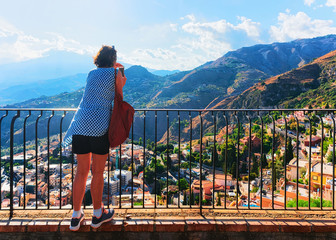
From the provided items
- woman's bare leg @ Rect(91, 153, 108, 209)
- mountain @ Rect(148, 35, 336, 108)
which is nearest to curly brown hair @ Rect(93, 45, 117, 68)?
woman's bare leg @ Rect(91, 153, 108, 209)

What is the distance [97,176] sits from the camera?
2.01 m

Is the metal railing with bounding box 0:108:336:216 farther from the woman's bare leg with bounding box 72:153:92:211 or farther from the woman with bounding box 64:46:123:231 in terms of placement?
the woman's bare leg with bounding box 72:153:92:211

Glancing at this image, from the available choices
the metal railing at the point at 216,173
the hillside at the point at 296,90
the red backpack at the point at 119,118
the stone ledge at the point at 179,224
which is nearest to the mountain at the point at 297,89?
the hillside at the point at 296,90

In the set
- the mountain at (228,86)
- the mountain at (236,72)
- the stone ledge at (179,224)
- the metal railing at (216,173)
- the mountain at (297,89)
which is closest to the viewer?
the stone ledge at (179,224)

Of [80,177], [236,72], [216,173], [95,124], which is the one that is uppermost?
[236,72]

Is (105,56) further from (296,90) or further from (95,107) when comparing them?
(296,90)

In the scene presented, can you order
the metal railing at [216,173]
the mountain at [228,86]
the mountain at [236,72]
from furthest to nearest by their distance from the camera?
the mountain at [236,72] → the mountain at [228,86] → the metal railing at [216,173]

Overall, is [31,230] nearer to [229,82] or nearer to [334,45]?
[229,82]

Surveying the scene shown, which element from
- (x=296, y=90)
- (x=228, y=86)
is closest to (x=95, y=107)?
(x=296, y=90)

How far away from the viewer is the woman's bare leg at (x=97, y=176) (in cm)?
197

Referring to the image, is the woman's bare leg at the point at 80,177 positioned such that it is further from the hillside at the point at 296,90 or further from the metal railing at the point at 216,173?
the hillside at the point at 296,90

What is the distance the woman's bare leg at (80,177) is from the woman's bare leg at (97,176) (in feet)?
0.21

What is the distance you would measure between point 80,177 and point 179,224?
102cm

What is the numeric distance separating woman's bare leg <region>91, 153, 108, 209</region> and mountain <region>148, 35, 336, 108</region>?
95.7 meters
